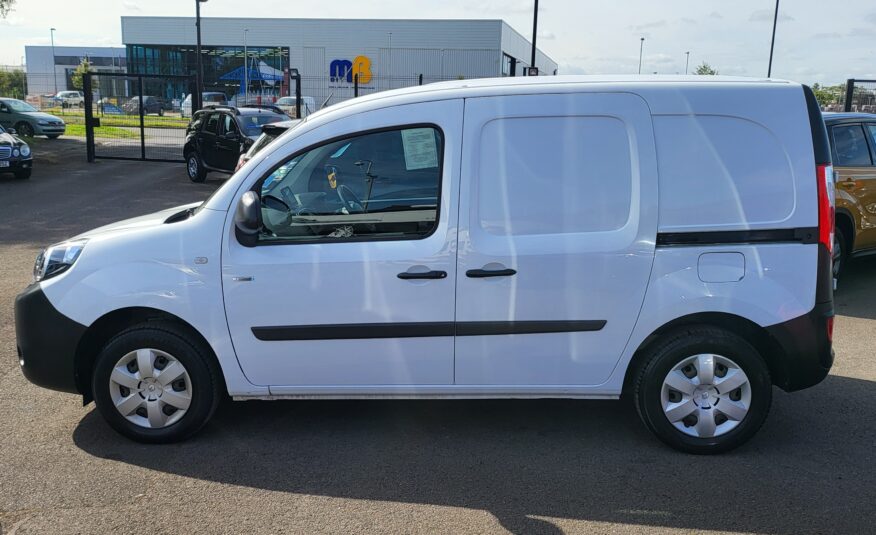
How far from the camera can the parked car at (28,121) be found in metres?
27.1

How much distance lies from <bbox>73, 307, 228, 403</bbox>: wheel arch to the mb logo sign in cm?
2058

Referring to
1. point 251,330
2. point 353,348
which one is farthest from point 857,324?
point 251,330

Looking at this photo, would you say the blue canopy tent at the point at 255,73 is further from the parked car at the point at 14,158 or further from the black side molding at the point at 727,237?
the black side molding at the point at 727,237

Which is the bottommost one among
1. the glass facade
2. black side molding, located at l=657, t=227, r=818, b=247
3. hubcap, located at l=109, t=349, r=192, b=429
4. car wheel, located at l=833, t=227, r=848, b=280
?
hubcap, located at l=109, t=349, r=192, b=429

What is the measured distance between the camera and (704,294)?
391 cm

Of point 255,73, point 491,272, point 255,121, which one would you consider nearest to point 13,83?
point 255,73

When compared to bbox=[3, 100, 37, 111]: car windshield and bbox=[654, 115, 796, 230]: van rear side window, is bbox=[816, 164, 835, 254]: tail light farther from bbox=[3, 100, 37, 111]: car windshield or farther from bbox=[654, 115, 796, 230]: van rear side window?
bbox=[3, 100, 37, 111]: car windshield

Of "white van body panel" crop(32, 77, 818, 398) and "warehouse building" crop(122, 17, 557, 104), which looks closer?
"white van body panel" crop(32, 77, 818, 398)

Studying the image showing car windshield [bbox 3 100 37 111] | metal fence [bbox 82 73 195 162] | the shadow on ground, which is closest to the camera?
the shadow on ground

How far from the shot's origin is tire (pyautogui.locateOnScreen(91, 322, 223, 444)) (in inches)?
159

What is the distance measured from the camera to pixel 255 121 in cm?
1705

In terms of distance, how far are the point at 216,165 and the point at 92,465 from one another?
1396cm

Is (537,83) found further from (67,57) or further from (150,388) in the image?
(67,57)

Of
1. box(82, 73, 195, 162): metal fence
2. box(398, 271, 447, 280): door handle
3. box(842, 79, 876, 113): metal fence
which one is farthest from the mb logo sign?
box(398, 271, 447, 280): door handle
